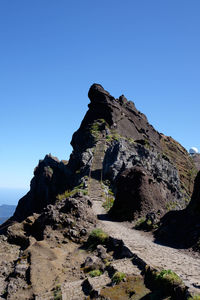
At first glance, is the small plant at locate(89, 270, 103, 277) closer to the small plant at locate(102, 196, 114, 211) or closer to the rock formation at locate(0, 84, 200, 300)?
the rock formation at locate(0, 84, 200, 300)

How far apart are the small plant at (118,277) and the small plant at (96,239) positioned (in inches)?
229

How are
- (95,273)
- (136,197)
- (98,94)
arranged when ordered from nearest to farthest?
(95,273) < (136,197) < (98,94)

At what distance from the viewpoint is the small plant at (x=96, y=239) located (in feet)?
55.8

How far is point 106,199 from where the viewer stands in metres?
31.8

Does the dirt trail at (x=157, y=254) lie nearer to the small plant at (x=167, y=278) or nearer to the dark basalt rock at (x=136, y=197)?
the small plant at (x=167, y=278)

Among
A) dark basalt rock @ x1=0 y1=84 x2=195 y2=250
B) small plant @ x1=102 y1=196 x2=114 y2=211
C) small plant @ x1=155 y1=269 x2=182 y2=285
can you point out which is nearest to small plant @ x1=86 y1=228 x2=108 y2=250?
dark basalt rock @ x1=0 y1=84 x2=195 y2=250

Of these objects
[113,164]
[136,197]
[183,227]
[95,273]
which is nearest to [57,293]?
[95,273]

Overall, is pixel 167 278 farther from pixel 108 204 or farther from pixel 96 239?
pixel 108 204

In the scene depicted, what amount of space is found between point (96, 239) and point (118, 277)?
665 centimetres

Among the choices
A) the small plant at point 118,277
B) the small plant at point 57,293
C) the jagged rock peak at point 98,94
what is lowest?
the small plant at point 57,293

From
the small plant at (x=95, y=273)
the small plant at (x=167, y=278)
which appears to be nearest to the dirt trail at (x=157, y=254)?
the small plant at (x=167, y=278)

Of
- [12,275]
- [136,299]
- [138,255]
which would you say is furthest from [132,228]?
[136,299]

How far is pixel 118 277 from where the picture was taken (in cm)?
1090

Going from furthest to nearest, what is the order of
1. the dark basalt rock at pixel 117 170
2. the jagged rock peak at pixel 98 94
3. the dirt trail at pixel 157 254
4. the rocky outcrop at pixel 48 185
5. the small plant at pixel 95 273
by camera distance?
the jagged rock peak at pixel 98 94, the rocky outcrop at pixel 48 185, the dark basalt rock at pixel 117 170, the small plant at pixel 95 273, the dirt trail at pixel 157 254
